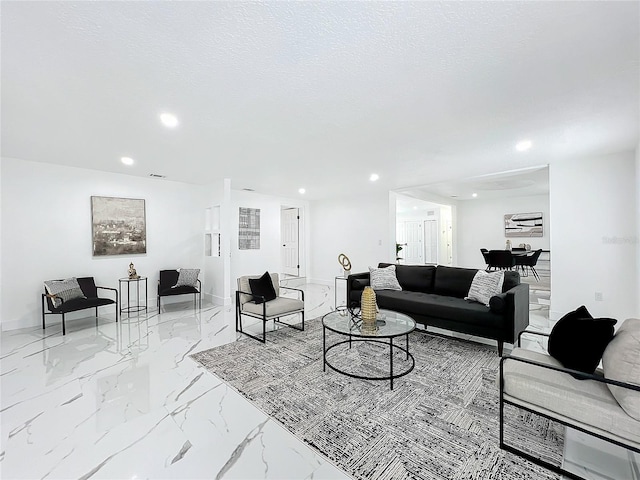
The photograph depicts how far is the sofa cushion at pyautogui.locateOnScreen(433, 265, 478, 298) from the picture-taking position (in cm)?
410

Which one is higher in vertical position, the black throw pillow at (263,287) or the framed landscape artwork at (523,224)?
the framed landscape artwork at (523,224)

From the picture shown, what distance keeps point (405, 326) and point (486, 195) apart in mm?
7655

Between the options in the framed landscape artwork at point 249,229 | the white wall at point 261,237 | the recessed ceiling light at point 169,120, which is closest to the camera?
the recessed ceiling light at point 169,120

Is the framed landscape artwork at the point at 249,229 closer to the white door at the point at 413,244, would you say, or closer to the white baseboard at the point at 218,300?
the white baseboard at the point at 218,300

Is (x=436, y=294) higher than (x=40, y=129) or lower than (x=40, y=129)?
lower

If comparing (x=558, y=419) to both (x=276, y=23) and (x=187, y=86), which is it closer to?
(x=276, y=23)

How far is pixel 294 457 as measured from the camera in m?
1.78

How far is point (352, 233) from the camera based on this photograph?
25.6 ft

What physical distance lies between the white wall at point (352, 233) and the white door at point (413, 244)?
4003 mm

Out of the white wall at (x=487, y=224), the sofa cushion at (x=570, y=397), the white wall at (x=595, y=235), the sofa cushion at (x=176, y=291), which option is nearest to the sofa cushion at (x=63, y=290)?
the sofa cushion at (x=176, y=291)

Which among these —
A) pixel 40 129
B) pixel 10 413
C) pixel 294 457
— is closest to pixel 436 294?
pixel 294 457

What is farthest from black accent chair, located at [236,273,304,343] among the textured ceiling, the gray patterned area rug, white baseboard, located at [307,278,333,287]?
white baseboard, located at [307,278,333,287]

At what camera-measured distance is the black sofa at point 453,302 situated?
3.21m

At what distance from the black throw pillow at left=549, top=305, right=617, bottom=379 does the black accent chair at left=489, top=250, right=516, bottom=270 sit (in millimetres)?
6135
